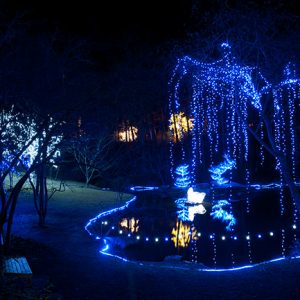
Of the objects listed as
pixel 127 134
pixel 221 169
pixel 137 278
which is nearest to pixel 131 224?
pixel 137 278

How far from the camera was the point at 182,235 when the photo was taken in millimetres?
10977

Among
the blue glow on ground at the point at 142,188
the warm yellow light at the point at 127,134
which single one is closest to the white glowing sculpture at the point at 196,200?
the blue glow on ground at the point at 142,188

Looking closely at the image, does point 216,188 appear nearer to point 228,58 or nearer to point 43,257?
point 228,58

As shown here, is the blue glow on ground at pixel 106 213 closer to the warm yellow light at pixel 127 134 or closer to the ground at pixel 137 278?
the ground at pixel 137 278

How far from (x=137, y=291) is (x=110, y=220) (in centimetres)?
716

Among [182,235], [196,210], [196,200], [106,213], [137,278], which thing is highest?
[196,200]

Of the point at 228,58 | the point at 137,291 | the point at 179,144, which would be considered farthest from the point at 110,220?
the point at 179,144

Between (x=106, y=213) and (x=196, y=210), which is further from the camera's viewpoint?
(x=196, y=210)

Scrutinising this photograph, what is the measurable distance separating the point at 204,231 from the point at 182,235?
76 cm

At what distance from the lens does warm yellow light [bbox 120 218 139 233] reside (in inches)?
465

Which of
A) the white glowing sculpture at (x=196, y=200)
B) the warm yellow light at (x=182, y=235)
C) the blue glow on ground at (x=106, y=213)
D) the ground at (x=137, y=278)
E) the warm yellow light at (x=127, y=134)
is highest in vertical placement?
the warm yellow light at (x=127, y=134)

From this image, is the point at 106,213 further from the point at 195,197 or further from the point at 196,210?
the point at 195,197

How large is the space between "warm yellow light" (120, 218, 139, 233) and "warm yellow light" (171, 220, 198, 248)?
110cm

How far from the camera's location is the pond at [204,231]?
361 inches
